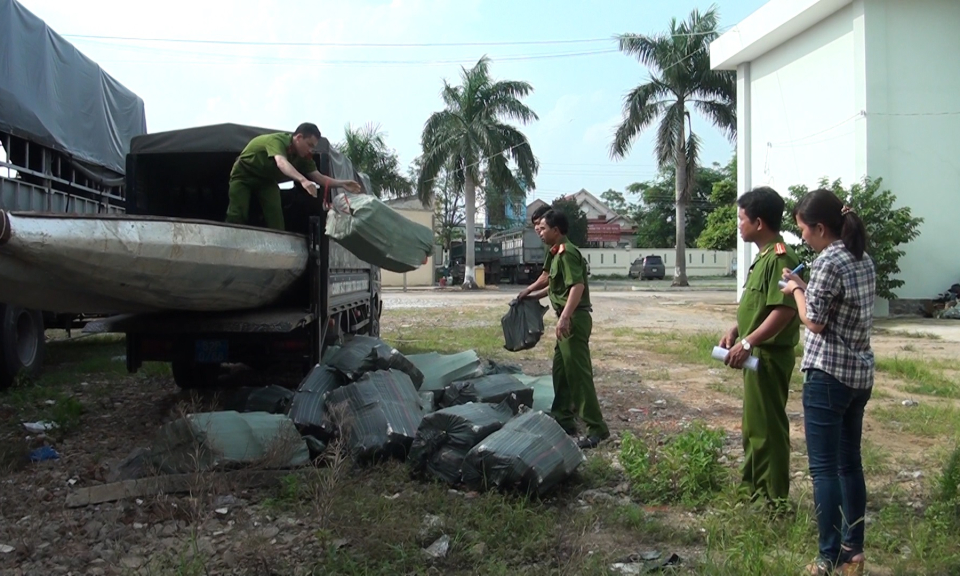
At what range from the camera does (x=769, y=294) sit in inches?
132

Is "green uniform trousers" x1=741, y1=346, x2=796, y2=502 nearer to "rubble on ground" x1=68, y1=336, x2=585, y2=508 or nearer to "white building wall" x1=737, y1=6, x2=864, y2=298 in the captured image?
"rubble on ground" x1=68, y1=336, x2=585, y2=508

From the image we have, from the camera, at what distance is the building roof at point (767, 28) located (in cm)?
1587

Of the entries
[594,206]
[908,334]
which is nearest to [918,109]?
[908,334]

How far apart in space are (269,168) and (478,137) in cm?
2262

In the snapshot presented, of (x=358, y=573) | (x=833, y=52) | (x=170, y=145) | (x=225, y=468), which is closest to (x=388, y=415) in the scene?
(x=225, y=468)

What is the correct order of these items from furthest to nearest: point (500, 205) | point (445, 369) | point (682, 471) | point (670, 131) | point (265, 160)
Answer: point (500, 205), point (670, 131), point (445, 369), point (265, 160), point (682, 471)

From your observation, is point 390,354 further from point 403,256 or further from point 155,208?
point 155,208

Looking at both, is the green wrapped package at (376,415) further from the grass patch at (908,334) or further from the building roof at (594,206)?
the building roof at (594,206)

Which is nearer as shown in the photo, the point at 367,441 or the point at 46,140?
the point at 367,441

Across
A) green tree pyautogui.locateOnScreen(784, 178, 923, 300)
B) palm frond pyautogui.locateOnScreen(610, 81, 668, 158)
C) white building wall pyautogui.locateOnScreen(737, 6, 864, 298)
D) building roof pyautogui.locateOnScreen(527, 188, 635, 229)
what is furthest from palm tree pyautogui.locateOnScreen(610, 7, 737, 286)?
building roof pyautogui.locateOnScreen(527, 188, 635, 229)

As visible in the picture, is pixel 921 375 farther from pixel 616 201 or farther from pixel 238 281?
pixel 616 201

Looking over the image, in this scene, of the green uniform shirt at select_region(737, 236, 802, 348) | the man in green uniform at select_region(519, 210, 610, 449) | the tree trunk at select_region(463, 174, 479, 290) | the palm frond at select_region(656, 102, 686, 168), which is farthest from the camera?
the tree trunk at select_region(463, 174, 479, 290)

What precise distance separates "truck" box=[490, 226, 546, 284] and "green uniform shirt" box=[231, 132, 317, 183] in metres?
25.8

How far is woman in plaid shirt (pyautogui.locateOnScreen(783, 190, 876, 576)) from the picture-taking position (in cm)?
287
